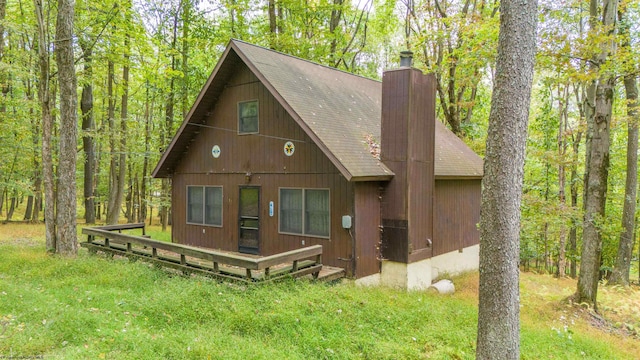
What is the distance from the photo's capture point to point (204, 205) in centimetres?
1213

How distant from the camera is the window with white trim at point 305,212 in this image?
9.64m

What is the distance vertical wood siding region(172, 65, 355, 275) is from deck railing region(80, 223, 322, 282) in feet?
Result: 3.67

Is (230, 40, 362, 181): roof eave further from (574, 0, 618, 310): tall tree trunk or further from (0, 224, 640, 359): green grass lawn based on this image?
(574, 0, 618, 310): tall tree trunk

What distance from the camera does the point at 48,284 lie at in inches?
310

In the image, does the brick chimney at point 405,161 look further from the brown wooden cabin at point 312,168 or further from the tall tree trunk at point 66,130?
the tall tree trunk at point 66,130

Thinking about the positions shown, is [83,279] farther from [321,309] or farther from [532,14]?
[532,14]

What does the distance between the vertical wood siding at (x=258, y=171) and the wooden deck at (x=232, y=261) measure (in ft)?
2.83

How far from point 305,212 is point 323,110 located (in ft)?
8.70

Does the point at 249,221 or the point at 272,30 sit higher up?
the point at 272,30

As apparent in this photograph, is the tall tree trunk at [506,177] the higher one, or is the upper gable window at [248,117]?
the upper gable window at [248,117]

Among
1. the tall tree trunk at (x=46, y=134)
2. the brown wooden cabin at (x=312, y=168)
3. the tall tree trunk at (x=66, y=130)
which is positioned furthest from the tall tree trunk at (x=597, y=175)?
the tall tree trunk at (x=46, y=134)

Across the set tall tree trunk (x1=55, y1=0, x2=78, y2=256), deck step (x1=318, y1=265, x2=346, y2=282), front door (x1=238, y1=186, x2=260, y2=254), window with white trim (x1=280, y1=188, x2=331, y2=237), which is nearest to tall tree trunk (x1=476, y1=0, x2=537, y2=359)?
deck step (x1=318, y1=265, x2=346, y2=282)

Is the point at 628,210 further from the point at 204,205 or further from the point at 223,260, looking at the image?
the point at 204,205

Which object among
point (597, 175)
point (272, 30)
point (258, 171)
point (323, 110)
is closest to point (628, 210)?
point (597, 175)
